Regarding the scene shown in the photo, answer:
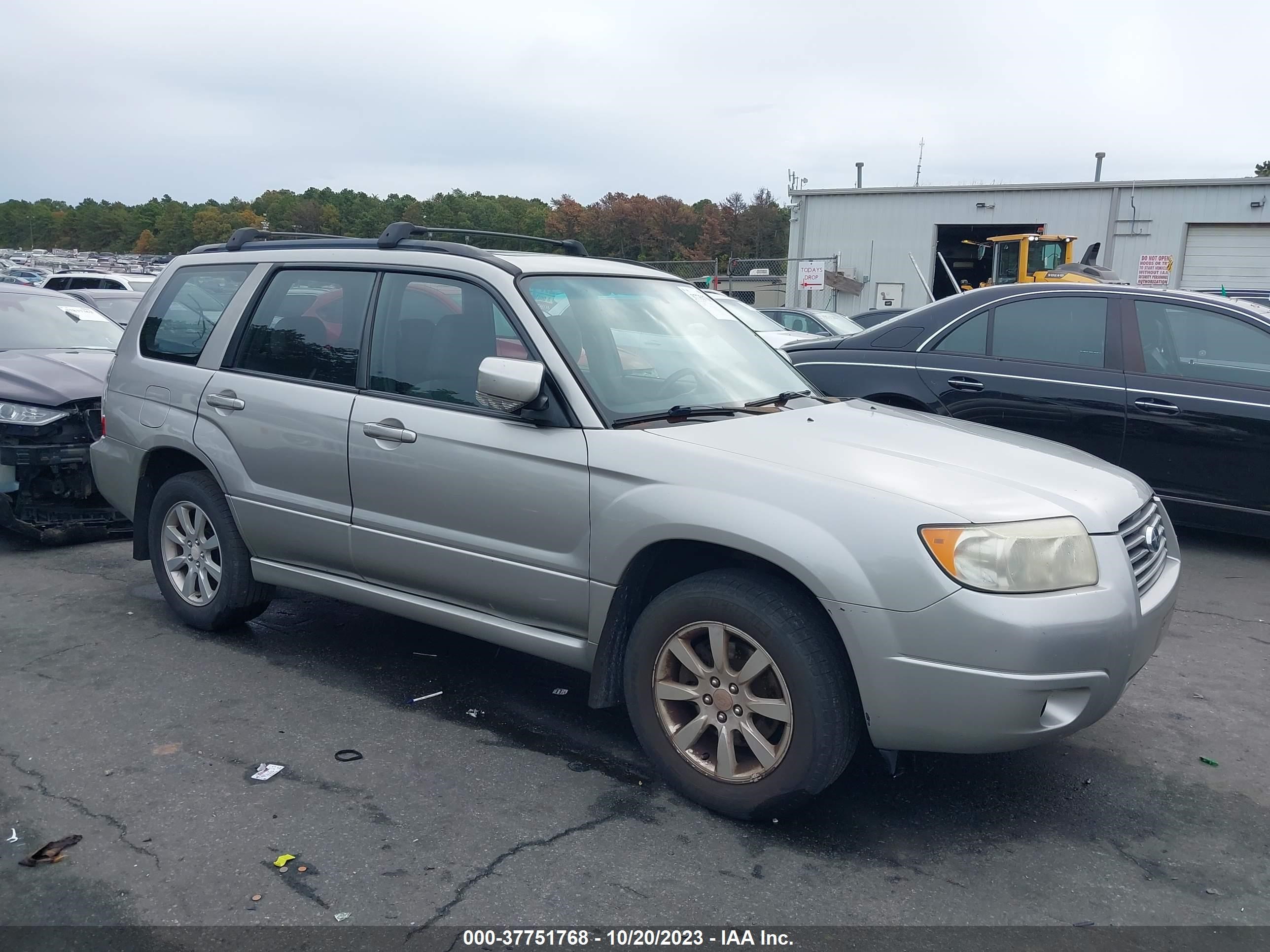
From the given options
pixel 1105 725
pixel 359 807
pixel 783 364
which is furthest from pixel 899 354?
pixel 359 807

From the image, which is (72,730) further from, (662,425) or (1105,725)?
(1105,725)

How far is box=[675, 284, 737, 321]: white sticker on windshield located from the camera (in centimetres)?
466

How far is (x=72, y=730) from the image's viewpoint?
12.8 ft

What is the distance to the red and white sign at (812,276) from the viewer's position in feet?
83.2

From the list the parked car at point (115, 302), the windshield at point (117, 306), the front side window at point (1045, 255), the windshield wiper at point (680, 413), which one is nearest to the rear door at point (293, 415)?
Result: the windshield wiper at point (680, 413)

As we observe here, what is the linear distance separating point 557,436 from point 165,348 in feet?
8.39

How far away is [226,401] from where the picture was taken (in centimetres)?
466

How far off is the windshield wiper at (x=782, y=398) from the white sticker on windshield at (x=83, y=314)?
249 inches

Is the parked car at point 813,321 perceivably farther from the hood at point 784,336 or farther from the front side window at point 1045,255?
the front side window at point 1045,255

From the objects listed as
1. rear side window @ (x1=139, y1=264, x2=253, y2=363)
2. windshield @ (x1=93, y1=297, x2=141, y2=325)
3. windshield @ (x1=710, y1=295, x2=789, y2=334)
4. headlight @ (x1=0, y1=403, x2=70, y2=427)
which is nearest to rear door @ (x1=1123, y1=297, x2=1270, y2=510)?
windshield @ (x1=710, y1=295, x2=789, y2=334)

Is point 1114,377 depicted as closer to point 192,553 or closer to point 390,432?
point 390,432

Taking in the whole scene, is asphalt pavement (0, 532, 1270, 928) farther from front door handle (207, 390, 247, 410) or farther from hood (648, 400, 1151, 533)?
front door handle (207, 390, 247, 410)

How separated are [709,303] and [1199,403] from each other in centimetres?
344

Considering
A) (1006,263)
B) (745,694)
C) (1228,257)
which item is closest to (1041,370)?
(745,694)
